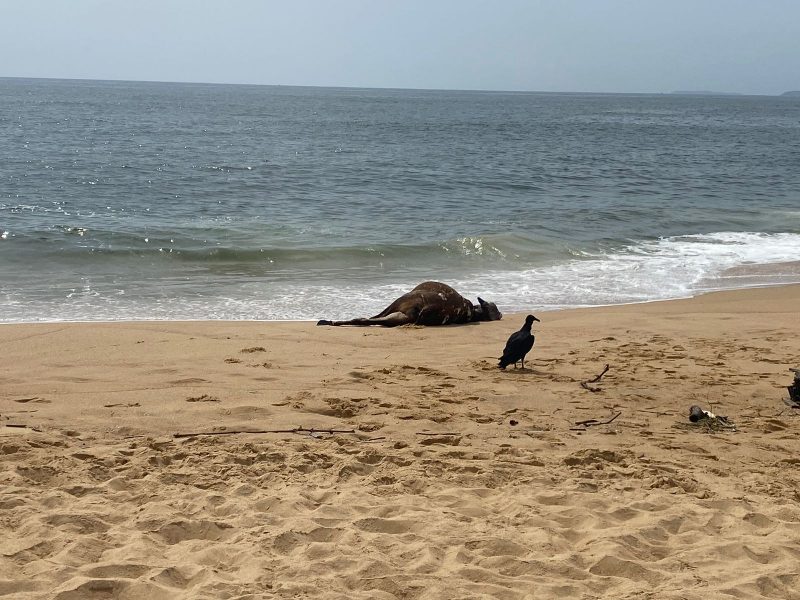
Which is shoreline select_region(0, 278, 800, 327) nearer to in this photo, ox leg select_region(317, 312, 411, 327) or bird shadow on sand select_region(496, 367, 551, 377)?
ox leg select_region(317, 312, 411, 327)

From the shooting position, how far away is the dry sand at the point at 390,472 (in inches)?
142

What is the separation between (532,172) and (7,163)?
17.2 meters

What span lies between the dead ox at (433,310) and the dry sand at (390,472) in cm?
154

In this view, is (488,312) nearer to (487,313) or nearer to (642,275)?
(487,313)

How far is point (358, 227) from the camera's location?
1730cm

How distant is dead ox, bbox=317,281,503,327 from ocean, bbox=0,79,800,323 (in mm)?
757

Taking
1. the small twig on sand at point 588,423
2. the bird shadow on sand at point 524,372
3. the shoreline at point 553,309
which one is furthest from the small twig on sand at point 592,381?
the shoreline at point 553,309

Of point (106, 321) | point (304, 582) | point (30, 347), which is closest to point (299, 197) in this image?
point (106, 321)

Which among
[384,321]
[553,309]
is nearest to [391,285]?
[553,309]

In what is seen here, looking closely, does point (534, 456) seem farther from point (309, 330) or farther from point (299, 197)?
point (299, 197)

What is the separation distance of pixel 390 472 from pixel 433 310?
16.2ft

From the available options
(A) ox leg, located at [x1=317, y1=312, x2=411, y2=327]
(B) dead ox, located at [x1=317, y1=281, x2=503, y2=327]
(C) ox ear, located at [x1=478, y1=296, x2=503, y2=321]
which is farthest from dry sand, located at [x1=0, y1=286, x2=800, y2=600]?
(C) ox ear, located at [x1=478, y1=296, x2=503, y2=321]

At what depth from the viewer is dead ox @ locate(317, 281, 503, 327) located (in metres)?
9.50

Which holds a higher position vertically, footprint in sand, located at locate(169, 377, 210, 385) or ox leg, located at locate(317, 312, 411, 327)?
footprint in sand, located at locate(169, 377, 210, 385)
